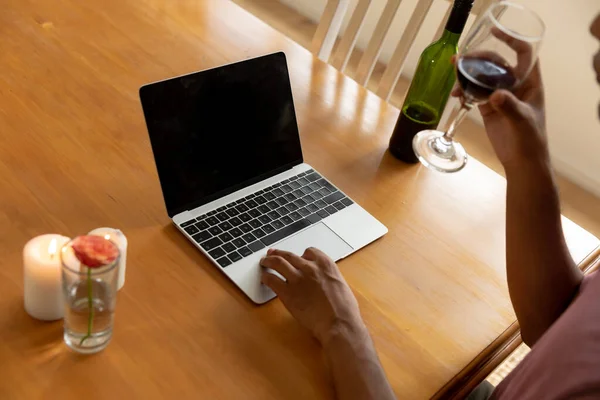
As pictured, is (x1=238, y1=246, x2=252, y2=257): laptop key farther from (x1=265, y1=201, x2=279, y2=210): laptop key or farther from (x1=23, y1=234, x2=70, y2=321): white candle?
(x1=23, y1=234, x2=70, y2=321): white candle

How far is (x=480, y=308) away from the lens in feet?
2.99

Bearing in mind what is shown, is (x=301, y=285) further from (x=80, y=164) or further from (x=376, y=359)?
(x=80, y=164)

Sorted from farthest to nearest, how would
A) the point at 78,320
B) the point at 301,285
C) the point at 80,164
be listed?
the point at 80,164, the point at 301,285, the point at 78,320

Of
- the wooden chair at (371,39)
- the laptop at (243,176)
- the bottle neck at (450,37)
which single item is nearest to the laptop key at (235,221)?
the laptop at (243,176)

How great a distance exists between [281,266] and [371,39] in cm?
91

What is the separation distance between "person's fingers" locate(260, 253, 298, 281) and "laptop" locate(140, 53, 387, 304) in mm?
20

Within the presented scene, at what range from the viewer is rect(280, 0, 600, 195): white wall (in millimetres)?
2400

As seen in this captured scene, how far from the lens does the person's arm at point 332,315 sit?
0.74 meters

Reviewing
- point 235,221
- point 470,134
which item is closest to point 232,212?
point 235,221

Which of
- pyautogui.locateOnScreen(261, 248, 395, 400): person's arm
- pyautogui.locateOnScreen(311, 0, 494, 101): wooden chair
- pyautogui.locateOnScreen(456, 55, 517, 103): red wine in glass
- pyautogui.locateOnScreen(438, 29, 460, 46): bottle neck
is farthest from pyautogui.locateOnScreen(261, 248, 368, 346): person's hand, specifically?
pyautogui.locateOnScreen(311, 0, 494, 101): wooden chair

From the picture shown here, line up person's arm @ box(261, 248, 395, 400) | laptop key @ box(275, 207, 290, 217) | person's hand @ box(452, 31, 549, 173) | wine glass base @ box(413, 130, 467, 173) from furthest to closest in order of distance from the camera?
wine glass base @ box(413, 130, 467, 173) < laptop key @ box(275, 207, 290, 217) < person's hand @ box(452, 31, 549, 173) < person's arm @ box(261, 248, 395, 400)

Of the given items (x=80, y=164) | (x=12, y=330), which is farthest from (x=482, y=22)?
(x=12, y=330)

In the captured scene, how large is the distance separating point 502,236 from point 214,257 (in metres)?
0.53

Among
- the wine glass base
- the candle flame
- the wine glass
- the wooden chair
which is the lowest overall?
the wooden chair
